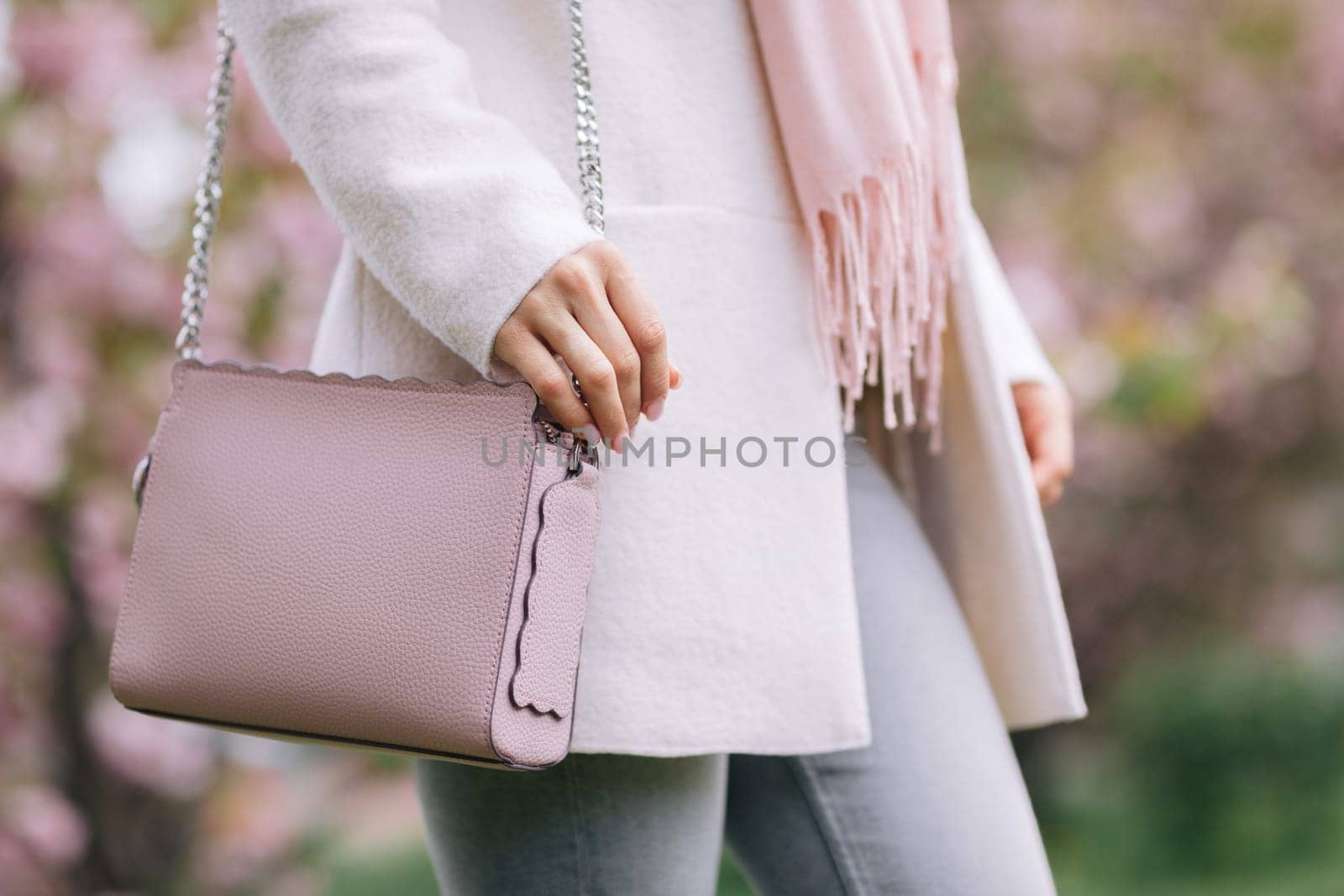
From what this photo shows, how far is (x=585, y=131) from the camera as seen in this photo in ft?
2.72

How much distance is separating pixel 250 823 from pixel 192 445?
1844mm

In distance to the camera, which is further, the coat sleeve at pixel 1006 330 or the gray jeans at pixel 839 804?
the coat sleeve at pixel 1006 330

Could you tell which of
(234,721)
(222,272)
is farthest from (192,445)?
(222,272)

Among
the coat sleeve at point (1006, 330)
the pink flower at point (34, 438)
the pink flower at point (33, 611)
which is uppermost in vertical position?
the coat sleeve at point (1006, 330)

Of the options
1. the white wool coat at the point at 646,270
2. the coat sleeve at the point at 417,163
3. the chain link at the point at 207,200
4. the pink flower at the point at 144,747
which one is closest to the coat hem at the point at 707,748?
the white wool coat at the point at 646,270

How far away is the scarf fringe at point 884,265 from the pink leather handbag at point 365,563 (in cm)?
22

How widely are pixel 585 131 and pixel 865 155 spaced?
0.76 feet

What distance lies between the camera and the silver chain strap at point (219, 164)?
82cm

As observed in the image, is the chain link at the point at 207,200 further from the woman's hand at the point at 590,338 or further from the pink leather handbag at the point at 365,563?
the woman's hand at the point at 590,338

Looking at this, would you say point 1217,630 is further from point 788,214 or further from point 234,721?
point 234,721

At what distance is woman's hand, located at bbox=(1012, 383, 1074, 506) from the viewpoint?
1.23 meters

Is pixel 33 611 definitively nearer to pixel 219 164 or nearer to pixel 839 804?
pixel 219 164

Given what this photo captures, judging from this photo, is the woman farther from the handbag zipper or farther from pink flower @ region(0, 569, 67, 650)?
pink flower @ region(0, 569, 67, 650)

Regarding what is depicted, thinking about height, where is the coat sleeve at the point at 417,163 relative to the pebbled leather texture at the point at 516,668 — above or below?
above
